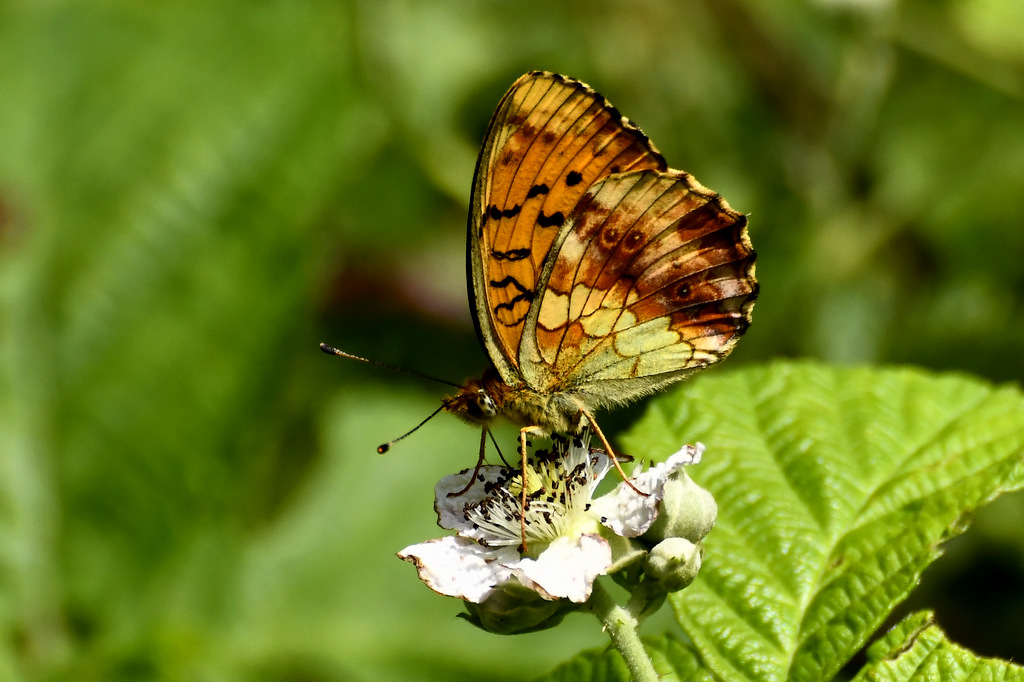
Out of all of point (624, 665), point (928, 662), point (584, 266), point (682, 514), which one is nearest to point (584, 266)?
point (584, 266)

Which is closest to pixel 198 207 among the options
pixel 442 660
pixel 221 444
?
pixel 221 444

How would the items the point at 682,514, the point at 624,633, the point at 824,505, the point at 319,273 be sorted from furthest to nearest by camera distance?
1. the point at 319,273
2. the point at 824,505
3. the point at 682,514
4. the point at 624,633

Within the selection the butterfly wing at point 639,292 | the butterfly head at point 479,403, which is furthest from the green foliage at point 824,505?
the butterfly head at point 479,403

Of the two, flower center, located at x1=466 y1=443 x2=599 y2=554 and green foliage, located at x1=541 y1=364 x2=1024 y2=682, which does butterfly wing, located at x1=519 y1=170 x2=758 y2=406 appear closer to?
green foliage, located at x1=541 y1=364 x2=1024 y2=682

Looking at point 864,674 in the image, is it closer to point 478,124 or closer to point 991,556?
point 991,556

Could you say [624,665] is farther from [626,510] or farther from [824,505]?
[824,505]

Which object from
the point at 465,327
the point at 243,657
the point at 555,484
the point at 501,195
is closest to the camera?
the point at 555,484
